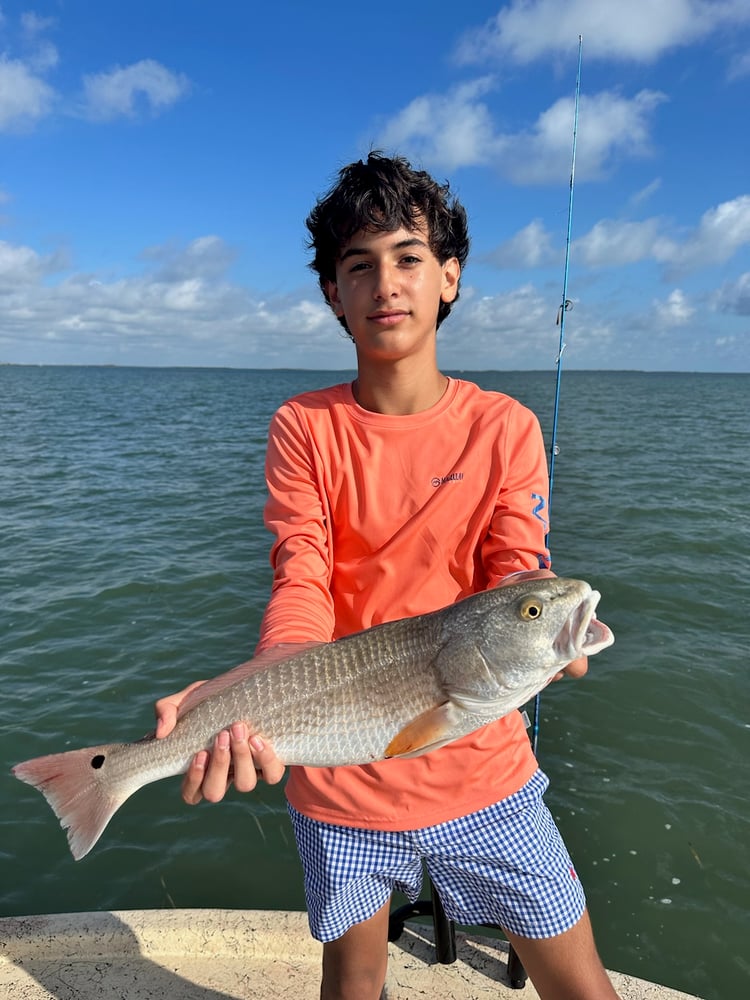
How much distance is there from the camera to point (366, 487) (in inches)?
120

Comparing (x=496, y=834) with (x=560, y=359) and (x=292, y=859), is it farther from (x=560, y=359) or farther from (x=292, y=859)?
(x=560, y=359)

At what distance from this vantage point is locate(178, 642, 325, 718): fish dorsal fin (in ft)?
8.39

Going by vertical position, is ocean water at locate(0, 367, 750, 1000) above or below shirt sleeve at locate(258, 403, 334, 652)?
below

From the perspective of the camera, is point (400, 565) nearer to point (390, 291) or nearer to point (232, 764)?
point (232, 764)

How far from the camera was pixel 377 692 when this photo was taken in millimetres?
2455

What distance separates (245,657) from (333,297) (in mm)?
6819

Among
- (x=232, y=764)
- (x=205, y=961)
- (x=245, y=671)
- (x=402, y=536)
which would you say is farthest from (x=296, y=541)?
(x=205, y=961)

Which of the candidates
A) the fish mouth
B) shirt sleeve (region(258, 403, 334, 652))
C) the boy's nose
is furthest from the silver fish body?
the boy's nose

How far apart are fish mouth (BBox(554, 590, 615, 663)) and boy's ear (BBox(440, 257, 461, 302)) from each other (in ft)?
5.81

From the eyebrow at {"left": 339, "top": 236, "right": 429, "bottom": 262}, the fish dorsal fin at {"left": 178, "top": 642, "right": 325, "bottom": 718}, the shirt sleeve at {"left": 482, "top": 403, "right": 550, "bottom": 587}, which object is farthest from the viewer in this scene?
the eyebrow at {"left": 339, "top": 236, "right": 429, "bottom": 262}

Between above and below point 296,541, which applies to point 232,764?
below

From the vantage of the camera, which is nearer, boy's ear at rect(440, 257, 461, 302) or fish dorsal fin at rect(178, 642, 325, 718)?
fish dorsal fin at rect(178, 642, 325, 718)

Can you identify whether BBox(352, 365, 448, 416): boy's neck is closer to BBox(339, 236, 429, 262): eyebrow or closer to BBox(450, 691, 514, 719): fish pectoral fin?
BBox(339, 236, 429, 262): eyebrow

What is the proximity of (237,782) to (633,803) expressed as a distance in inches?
203
